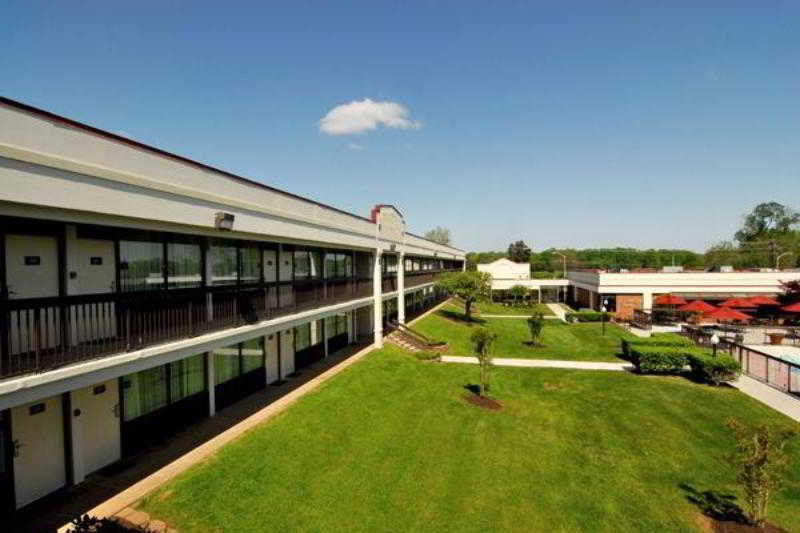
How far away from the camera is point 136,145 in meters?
9.84

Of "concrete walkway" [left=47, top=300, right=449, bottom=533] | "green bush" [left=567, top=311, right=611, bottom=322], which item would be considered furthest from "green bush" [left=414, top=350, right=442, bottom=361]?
"green bush" [left=567, top=311, right=611, bottom=322]

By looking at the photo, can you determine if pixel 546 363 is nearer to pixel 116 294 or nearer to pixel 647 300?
pixel 116 294

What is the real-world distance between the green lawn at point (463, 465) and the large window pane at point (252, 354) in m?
2.83

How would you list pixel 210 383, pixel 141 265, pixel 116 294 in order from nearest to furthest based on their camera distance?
pixel 116 294
pixel 141 265
pixel 210 383

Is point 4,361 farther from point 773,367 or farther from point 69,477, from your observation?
point 773,367

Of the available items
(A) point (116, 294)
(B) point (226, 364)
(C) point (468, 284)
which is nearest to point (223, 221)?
(A) point (116, 294)

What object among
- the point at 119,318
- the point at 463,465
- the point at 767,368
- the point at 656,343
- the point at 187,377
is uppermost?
the point at 119,318

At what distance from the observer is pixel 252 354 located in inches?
681

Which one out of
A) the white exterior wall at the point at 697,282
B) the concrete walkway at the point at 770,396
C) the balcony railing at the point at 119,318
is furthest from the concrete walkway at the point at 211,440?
the white exterior wall at the point at 697,282

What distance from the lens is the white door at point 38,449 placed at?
895cm

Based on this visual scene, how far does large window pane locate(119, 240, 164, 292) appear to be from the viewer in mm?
11266

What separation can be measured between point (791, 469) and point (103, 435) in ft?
62.2

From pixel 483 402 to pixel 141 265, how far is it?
13161 millimetres

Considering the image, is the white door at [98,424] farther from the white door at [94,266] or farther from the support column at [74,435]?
the white door at [94,266]
